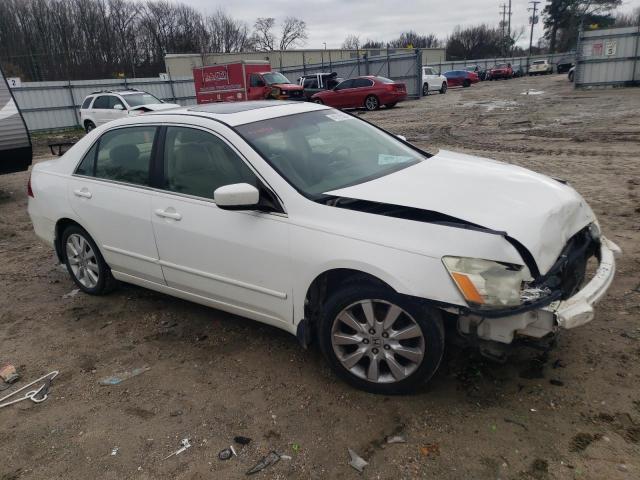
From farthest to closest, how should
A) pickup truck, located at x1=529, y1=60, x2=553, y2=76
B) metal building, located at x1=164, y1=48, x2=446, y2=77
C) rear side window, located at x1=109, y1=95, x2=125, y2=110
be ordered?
pickup truck, located at x1=529, y1=60, x2=553, y2=76, metal building, located at x1=164, y1=48, x2=446, y2=77, rear side window, located at x1=109, y1=95, x2=125, y2=110

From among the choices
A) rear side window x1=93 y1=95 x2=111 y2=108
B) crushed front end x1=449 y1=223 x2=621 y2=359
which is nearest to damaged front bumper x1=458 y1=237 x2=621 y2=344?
crushed front end x1=449 y1=223 x2=621 y2=359

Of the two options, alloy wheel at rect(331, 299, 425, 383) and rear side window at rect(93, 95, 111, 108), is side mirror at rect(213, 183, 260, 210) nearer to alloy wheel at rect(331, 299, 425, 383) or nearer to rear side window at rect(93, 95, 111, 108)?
alloy wheel at rect(331, 299, 425, 383)

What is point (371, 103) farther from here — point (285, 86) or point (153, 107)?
point (153, 107)

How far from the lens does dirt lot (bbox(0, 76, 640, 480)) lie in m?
2.54

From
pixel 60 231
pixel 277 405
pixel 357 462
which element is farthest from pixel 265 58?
pixel 357 462

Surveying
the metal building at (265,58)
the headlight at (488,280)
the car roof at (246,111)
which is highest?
the metal building at (265,58)

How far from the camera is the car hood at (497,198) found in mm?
2717

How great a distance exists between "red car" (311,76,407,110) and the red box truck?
7.09 feet

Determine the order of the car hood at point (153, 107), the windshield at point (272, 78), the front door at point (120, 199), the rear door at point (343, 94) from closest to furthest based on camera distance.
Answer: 1. the front door at point (120, 199)
2. the car hood at point (153, 107)
3. the rear door at point (343, 94)
4. the windshield at point (272, 78)

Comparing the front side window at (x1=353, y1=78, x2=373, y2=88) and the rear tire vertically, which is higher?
the front side window at (x1=353, y1=78, x2=373, y2=88)

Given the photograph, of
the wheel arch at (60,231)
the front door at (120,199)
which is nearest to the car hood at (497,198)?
the front door at (120,199)

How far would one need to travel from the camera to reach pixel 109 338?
13.2 feet

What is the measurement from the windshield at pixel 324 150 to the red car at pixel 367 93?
19950mm

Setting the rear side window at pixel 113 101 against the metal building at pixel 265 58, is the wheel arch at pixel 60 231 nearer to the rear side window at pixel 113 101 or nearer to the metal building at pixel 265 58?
the rear side window at pixel 113 101
